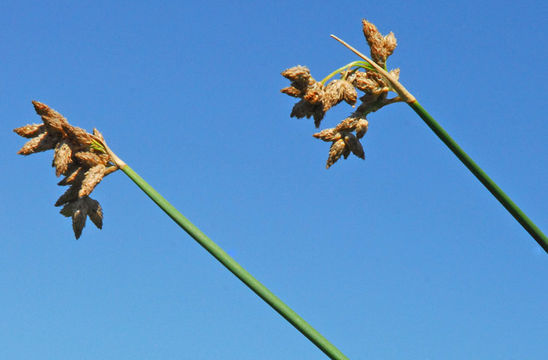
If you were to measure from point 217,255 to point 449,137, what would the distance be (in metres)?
1.16

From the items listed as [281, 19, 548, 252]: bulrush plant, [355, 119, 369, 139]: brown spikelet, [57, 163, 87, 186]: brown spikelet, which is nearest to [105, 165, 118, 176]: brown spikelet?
[57, 163, 87, 186]: brown spikelet

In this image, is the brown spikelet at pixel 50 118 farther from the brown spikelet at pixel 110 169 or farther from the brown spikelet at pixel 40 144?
the brown spikelet at pixel 110 169

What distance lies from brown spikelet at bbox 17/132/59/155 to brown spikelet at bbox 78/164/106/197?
0.33m

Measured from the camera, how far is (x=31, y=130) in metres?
3.88

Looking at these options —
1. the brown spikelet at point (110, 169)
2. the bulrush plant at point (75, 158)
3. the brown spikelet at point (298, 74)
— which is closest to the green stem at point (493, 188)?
the brown spikelet at point (298, 74)

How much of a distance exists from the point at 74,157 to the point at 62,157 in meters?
0.10

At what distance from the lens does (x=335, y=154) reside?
3713mm

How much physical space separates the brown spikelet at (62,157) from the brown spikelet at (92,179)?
6.3 inches

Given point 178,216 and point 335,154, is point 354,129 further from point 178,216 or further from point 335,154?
point 178,216

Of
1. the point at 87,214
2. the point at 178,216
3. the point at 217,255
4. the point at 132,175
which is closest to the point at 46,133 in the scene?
the point at 87,214

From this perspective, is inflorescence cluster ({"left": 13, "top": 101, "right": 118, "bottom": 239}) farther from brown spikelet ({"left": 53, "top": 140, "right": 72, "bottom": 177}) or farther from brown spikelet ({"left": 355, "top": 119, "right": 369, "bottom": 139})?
brown spikelet ({"left": 355, "top": 119, "right": 369, "bottom": 139})

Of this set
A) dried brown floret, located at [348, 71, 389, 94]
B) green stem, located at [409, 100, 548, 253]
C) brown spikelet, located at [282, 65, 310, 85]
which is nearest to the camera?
green stem, located at [409, 100, 548, 253]

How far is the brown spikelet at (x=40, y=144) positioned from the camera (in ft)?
12.5

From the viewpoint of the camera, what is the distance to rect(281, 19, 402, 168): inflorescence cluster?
362cm
